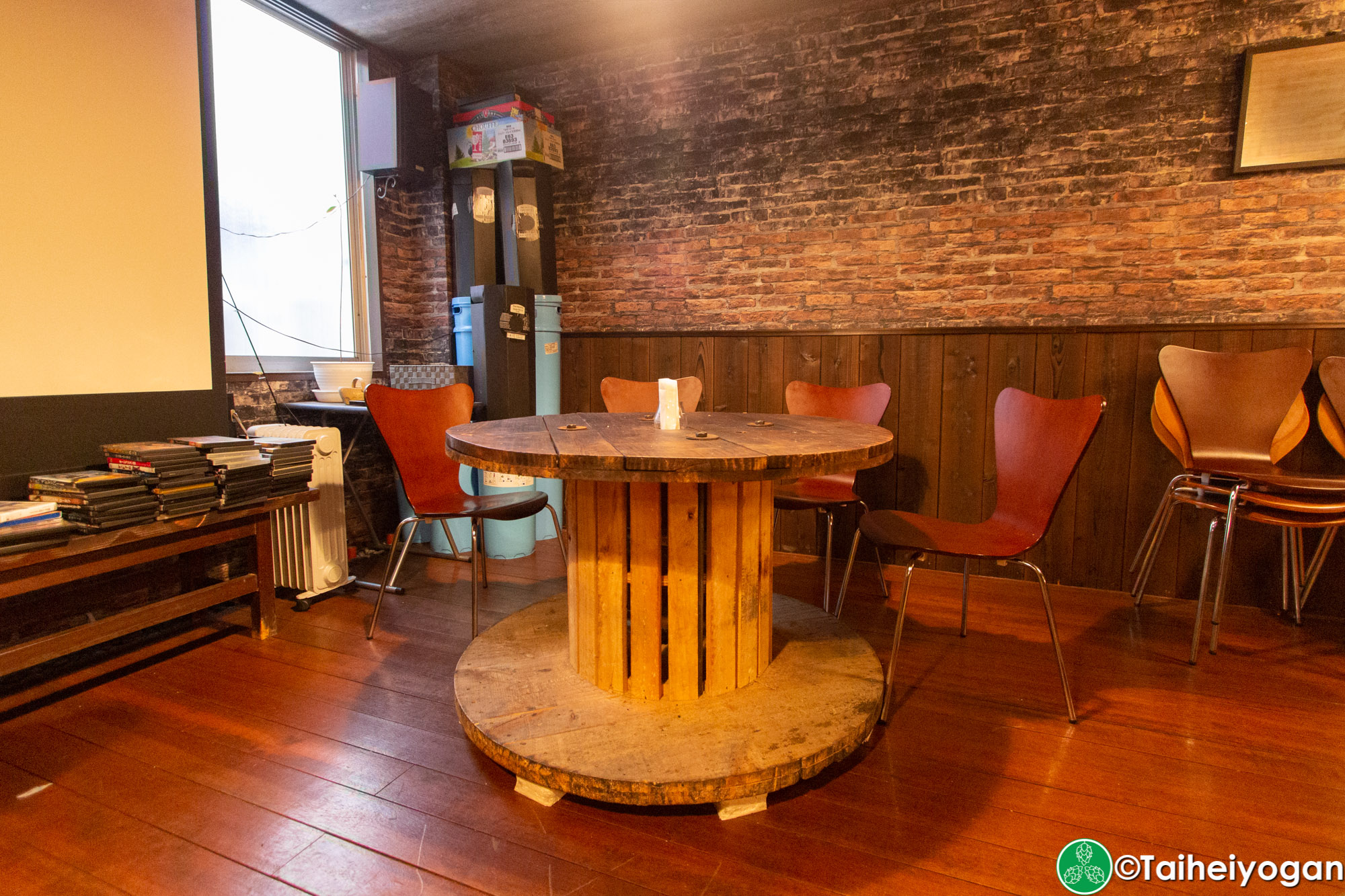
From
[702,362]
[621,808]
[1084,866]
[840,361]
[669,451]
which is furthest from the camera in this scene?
[702,362]

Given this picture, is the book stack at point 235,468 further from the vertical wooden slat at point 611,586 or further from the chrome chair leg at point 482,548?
the vertical wooden slat at point 611,586

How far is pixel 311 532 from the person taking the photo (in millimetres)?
3178

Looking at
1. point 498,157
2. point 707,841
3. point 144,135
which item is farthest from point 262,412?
point 707,841

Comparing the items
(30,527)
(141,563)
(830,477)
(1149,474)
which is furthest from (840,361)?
(30,527)

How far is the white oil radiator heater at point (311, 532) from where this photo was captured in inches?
125

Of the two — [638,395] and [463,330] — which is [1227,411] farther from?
[463,330]

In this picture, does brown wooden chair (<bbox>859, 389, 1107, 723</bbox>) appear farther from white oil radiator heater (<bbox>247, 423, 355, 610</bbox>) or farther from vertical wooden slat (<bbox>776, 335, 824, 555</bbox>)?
white oil radiator heater (<bbox>247, 423, 355, 610</bbox>)

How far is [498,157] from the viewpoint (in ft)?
13.5

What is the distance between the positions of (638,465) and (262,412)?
291 cm

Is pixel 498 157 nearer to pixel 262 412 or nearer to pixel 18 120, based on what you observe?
pixel 262 412

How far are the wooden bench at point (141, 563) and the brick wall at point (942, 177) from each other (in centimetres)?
236

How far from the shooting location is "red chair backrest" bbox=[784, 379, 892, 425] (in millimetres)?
3229

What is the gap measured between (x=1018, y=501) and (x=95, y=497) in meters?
3.07

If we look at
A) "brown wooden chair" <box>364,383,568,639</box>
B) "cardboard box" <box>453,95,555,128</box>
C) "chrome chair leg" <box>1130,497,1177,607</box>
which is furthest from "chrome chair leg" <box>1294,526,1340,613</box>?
"cardboard box" <box>453,95,555,128</box>
